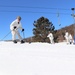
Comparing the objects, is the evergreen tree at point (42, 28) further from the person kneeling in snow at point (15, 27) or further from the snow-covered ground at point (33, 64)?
the snow-covered ground at point (33, 64)

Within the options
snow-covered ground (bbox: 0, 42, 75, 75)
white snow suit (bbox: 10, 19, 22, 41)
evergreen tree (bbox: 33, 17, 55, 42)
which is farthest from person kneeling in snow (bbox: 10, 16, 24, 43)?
evergreen tree (bbox: 33, 17, 55, 42)

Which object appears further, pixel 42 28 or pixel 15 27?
pixel 42 28

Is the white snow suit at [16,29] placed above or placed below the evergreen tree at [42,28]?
below

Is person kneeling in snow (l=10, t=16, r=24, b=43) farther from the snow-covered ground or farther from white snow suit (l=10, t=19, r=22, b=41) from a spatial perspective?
the snow-covered ground

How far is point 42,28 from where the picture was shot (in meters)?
71.2

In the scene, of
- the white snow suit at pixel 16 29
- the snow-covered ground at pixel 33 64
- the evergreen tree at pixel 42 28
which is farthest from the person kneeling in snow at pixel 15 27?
the evergreen tree at pixel 42 28

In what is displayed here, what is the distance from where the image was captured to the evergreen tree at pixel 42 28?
69.3m

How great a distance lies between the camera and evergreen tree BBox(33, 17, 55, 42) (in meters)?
69.3

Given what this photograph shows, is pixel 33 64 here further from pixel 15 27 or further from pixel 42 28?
pixel 42 28

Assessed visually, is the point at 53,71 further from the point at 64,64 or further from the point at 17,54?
the point at 17,54

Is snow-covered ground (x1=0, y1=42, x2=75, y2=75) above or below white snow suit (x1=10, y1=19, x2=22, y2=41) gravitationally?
below

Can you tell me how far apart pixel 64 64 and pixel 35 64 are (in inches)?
40.7

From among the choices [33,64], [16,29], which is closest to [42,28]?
[16,29]

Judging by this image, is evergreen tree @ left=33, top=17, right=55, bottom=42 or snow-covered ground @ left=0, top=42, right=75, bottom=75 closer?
snow-covered ground @ left=0, top=42, right=75, bottom=75
